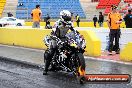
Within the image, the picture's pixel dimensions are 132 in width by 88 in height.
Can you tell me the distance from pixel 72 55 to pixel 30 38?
367 inches

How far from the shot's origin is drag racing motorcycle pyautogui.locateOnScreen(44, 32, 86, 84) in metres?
9.56

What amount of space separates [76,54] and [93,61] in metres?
4.12

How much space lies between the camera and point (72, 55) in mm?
9914

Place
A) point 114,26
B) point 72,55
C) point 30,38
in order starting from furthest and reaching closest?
point 30,38, point 114,26, point 72,55

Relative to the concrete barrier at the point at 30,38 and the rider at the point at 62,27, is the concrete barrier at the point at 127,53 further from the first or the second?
the rider at the point at 62,27

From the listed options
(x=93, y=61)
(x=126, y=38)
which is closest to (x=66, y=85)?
(x=93, y=61)

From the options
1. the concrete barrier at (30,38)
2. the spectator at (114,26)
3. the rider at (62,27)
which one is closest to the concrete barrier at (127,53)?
the concrete barrier at (30,38)

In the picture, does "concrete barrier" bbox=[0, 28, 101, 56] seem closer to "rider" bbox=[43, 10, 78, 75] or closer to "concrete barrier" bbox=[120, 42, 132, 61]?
"concrete barrier" bbox=[120, 42, 132, 61]

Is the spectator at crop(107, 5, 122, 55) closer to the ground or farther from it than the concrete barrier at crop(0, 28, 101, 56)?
farther from it

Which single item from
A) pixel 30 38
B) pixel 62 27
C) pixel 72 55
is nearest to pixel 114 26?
pixel 30 38

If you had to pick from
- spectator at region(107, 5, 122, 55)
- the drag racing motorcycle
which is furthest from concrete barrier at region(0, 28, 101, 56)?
the drag racing motorcycle

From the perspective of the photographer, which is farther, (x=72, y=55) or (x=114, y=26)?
(x=114, y=26)

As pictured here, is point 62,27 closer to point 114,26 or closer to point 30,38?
point 114,26

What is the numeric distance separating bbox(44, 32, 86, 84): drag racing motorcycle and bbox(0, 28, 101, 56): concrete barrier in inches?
179
